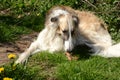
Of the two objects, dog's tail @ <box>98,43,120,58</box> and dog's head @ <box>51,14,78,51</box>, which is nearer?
dog's head @ <box>51,14,78,51</box>

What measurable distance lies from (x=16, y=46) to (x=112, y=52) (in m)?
1.69

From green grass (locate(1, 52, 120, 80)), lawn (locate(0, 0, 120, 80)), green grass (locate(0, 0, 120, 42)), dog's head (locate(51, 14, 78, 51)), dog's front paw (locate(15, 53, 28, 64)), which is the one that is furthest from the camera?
green grass (locate(0, 0, 120, 42))

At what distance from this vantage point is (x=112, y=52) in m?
6.64

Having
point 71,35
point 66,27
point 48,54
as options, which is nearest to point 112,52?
point 71,35

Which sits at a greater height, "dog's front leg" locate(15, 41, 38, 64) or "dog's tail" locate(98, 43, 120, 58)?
"dog's front leg" locate(15, 41, 38, 64)

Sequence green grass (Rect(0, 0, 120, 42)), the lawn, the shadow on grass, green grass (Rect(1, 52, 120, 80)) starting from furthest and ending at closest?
green grass (Rect(0, 0, 120, 42)), the shadow on grass, the lawn, green grass (Rect(1, 52, 120, 80))

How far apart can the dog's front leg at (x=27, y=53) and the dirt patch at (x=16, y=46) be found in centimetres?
17

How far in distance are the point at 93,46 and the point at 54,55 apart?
110 centimetres

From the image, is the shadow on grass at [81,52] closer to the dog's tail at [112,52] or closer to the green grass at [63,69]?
the green grass at [63,69]

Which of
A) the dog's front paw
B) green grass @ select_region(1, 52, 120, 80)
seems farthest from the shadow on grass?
the dog's front paw

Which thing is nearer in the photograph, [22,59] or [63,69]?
[63,69]

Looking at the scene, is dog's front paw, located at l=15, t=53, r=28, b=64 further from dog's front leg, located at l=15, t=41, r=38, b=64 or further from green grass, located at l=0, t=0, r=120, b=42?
green grass, located at l=0, t=0, r=120, b=42

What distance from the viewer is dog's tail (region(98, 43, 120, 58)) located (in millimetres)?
6537

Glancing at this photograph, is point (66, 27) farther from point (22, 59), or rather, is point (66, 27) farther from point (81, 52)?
point (22, 59)
